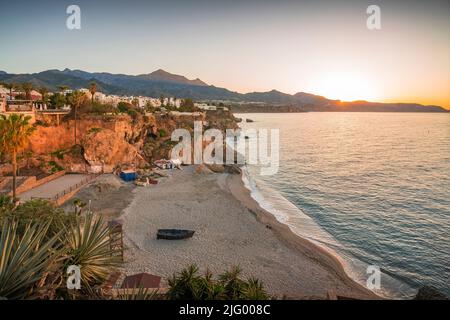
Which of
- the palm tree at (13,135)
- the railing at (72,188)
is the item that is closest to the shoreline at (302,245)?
the railing at (72,188)

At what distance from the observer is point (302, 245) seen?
2028cm

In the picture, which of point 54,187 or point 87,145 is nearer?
point 54,187

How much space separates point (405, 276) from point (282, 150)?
54900mm

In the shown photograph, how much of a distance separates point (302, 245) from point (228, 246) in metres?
5.10

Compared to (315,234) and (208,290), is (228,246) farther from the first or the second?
(208,290)

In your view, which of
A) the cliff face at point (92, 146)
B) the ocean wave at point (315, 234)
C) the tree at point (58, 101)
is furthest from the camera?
the tree at point (58, 101)

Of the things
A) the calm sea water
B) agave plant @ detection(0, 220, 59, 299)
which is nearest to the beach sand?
the calm sea water

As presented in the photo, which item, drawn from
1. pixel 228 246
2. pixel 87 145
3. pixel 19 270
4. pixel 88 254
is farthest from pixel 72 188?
pixel 19 270

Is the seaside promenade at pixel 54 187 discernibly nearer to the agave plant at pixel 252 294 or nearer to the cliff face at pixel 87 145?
the cliff face at pixel 87 145

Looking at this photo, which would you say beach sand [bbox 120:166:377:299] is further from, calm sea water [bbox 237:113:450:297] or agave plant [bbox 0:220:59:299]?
agave plant [bbox 0:220:59:299]

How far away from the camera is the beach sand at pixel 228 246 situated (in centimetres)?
1557

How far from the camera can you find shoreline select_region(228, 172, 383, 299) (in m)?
16.3
